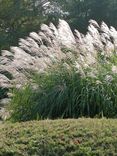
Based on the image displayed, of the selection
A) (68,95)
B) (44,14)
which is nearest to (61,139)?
(68,95)

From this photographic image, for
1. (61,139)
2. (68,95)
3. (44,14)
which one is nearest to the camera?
(61,139)

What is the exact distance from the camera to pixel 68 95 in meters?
7.84

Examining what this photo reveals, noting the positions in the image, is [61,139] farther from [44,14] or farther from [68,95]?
[44,14]

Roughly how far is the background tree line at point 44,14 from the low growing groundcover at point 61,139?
43.0ft

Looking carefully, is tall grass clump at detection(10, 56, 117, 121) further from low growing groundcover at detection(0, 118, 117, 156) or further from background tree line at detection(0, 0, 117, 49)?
background tree line at detection(0, 0, 117, 49)

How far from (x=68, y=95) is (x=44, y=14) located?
1352 cm

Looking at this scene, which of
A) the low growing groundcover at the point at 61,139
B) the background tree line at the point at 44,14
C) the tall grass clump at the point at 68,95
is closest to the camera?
the low growing groundcover at the point at 61,139

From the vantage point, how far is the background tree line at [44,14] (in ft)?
65.8

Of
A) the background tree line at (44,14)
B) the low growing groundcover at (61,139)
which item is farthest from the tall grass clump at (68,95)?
the background tree line at (44,14)

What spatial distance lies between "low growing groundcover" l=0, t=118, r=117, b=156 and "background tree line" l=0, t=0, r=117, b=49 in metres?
13.1

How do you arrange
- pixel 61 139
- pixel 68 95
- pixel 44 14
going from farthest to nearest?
pixel 44 14 → pixel 68 95 → pixel 61 139

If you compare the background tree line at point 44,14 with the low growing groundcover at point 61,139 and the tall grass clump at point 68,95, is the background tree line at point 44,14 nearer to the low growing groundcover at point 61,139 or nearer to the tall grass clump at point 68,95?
the tall grass clump at point 68,95

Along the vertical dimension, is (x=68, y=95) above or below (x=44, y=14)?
below

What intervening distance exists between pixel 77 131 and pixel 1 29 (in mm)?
15022
